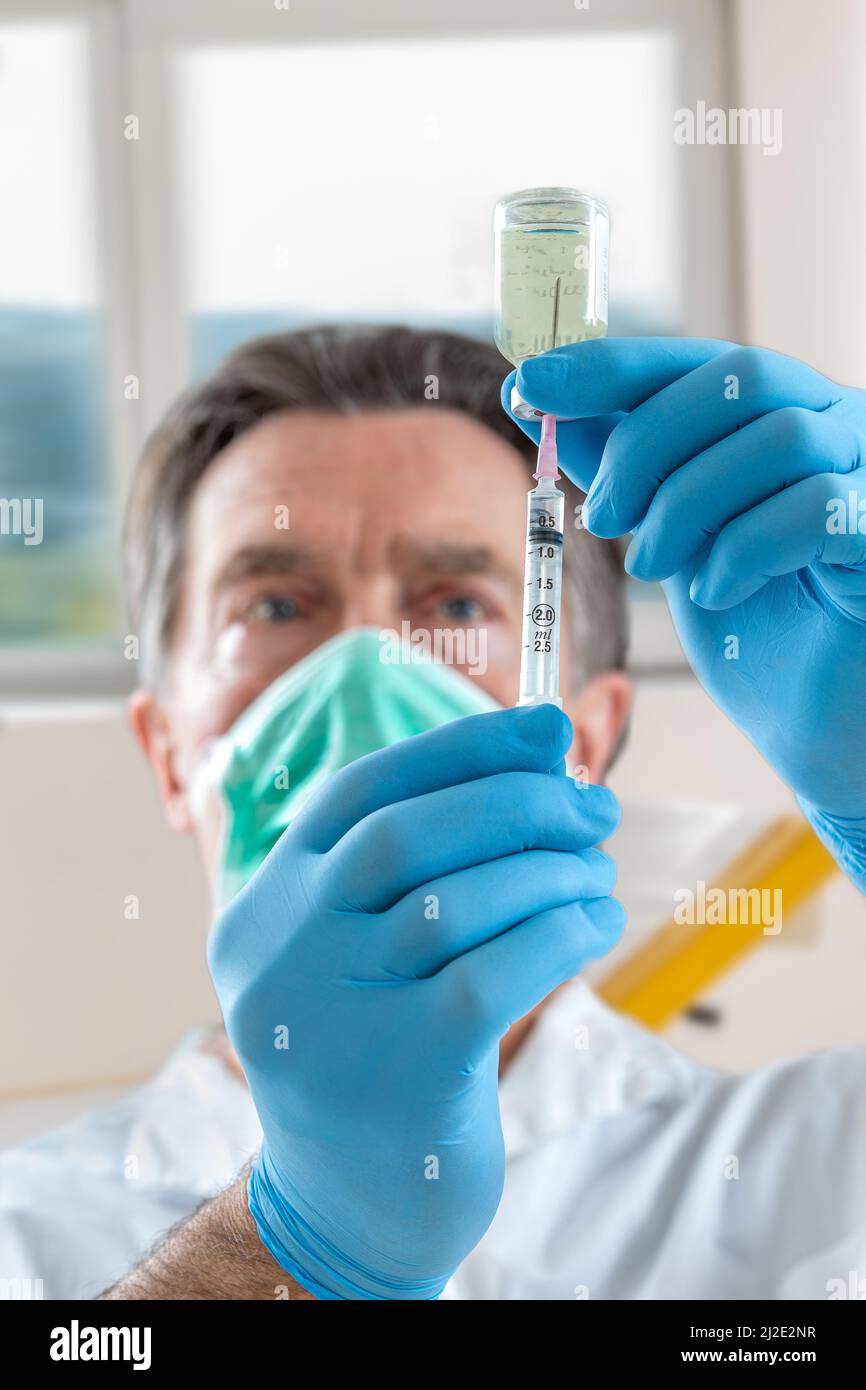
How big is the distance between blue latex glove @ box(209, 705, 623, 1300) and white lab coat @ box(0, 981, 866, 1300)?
482mm

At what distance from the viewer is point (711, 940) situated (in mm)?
1915

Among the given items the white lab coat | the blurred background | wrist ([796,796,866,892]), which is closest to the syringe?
wrist ([796,796,866,892])

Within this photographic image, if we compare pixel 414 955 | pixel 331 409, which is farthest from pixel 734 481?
pixel 331 409

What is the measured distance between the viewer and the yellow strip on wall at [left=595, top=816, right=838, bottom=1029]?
190 cm

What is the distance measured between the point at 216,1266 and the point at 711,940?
1156 millimetres

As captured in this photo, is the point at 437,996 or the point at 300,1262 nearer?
the point at 437,996

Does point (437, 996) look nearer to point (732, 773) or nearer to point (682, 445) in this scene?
point (682, 445)

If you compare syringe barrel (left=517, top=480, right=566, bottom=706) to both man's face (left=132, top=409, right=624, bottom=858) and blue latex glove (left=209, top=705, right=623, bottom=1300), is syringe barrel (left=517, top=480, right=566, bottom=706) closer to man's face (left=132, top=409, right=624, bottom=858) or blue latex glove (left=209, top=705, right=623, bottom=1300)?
blue latex glove (left=209, top=705, right=623, bottom=1300)

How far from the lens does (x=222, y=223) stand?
7.13 ft

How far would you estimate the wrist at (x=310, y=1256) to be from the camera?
875 millimetres

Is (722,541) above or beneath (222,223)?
beneath

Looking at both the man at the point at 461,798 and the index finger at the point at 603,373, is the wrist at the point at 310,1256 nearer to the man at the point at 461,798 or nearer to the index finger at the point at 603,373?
the man at the point at 461,798
